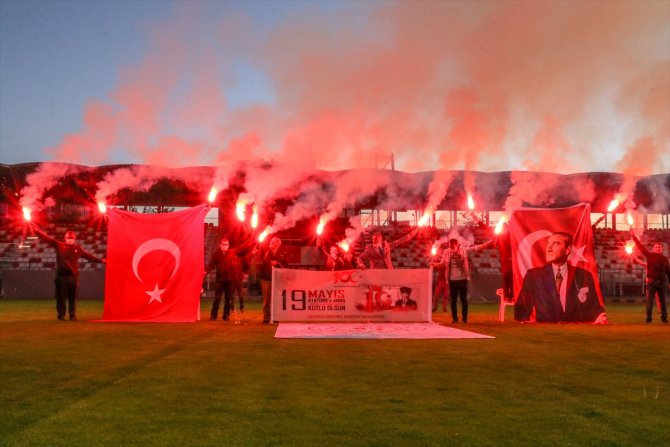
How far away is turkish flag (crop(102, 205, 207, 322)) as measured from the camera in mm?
16719

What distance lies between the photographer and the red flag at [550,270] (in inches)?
658

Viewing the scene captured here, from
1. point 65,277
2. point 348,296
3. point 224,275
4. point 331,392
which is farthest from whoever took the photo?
point 224,275

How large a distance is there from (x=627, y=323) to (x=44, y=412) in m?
14.8

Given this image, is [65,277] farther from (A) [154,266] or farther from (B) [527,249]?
(B) [527,249]

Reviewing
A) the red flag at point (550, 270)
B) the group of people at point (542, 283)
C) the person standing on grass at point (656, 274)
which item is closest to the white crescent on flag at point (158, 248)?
the group of people at point (542, 283)

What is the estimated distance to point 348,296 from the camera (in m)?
16.7

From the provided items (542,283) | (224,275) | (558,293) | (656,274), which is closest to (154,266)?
(224,275)

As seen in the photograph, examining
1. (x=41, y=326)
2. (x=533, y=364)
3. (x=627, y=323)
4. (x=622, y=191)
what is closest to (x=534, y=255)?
(x=627, y=323)

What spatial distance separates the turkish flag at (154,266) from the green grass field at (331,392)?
4495 mm

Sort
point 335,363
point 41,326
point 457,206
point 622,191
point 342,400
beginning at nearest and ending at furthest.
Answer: point 342,400, point 335,363, point 41,326, point 622,191, point 457,206

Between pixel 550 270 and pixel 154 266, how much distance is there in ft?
31.9

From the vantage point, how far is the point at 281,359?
9.33 metres

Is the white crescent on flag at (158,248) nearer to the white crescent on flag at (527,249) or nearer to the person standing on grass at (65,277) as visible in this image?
the person standing on grass at (65,277)

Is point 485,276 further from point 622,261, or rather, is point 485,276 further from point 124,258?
point 124,258
